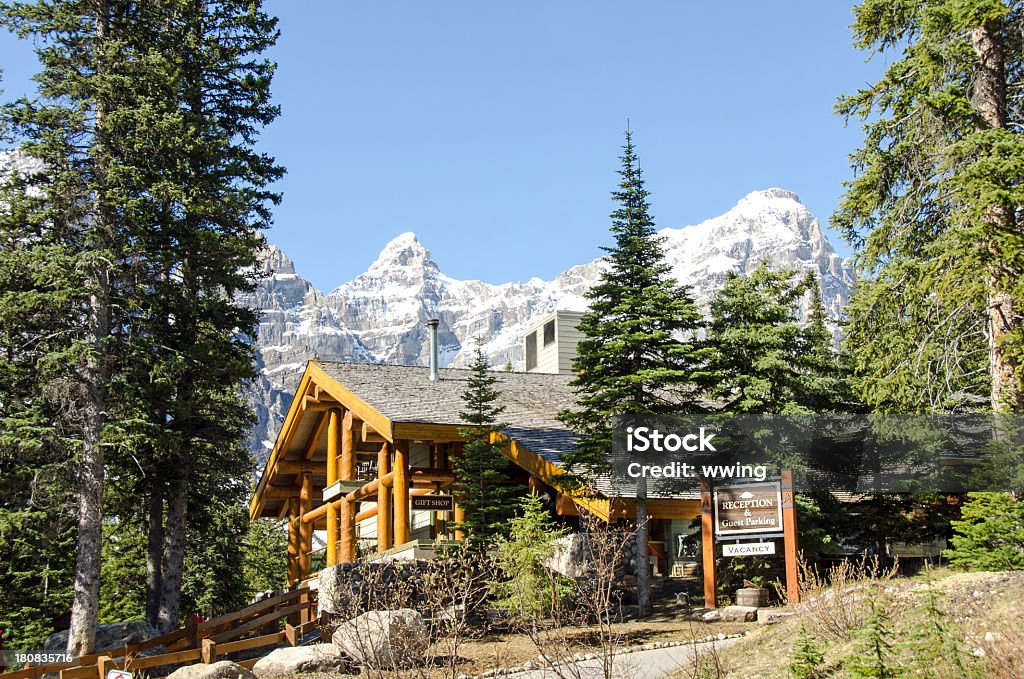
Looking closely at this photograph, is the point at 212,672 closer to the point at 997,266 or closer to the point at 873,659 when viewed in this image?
the point at 873,659

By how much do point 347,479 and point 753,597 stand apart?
393 inches

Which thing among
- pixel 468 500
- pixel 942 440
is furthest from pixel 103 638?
pixel 942 440

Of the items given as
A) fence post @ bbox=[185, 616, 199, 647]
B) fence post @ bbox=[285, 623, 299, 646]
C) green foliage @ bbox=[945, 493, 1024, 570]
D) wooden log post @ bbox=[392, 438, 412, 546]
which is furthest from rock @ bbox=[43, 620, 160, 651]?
green foliage @ bbox=[945, 493, 1024, 570]

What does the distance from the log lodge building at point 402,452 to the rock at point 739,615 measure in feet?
8.40

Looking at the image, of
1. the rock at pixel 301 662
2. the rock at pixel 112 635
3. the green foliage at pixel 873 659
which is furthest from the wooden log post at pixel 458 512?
the green foliage at pixel 873 659

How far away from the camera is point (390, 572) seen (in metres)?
16.9

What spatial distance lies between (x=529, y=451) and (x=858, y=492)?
675 centimetres

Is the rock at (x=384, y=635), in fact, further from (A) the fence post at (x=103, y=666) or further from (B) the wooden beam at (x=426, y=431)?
(B) the wooden beam at (x=426, y=431)

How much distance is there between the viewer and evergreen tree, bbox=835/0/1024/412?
14664 mm

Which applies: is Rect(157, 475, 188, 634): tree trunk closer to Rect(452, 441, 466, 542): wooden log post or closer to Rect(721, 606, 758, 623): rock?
Rect(452, 441, 466, 542): wooden log post

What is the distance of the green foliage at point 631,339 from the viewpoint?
1725 cm

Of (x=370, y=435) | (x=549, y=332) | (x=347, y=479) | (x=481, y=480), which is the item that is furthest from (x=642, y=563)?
(x=549, y=332)

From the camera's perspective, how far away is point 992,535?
558 inches

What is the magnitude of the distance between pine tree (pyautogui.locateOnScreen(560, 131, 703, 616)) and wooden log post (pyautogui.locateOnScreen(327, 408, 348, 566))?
7.46 m
